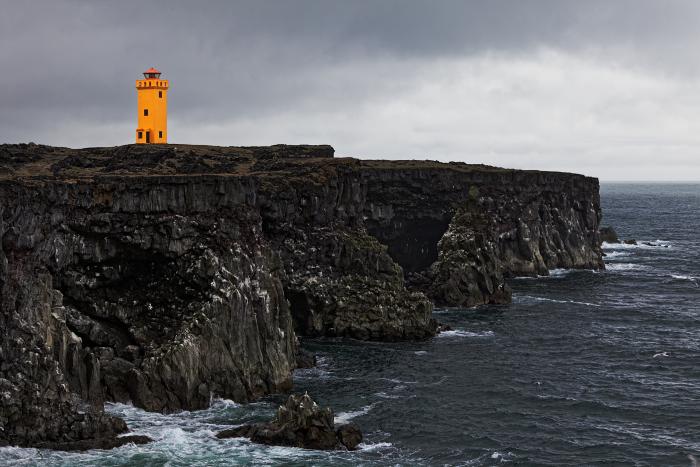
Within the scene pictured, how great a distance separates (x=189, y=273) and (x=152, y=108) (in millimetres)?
56431

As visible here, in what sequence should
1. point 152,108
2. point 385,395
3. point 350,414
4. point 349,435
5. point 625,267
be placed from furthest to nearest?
point 625,267 → point 152,108 → point 385,395 → point 350,414 → point 349,435

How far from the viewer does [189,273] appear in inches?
2869

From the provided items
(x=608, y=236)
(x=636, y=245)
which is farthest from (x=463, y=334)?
(x=608, y=236)

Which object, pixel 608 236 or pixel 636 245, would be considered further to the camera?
pixel 608 236

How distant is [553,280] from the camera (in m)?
137

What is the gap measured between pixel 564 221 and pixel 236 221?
8727 cm

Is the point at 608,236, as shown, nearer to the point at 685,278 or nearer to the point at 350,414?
the point at 685,278

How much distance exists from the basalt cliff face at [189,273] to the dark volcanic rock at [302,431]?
28.1 feet

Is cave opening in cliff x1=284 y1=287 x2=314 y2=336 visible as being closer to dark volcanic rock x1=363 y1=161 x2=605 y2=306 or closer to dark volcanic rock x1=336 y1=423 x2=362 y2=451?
dark volcanic rock x1=363 y1=161 x2=605 y2=306

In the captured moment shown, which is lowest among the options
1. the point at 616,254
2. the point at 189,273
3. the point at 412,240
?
the point at 616,254

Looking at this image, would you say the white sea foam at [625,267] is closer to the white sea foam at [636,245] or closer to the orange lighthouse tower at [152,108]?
the white sea foam at [636,245]

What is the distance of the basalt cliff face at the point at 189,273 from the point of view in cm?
5984

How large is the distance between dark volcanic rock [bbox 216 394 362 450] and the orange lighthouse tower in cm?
7108

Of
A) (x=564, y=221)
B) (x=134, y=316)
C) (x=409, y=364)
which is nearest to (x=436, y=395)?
(x=409, y=364)
